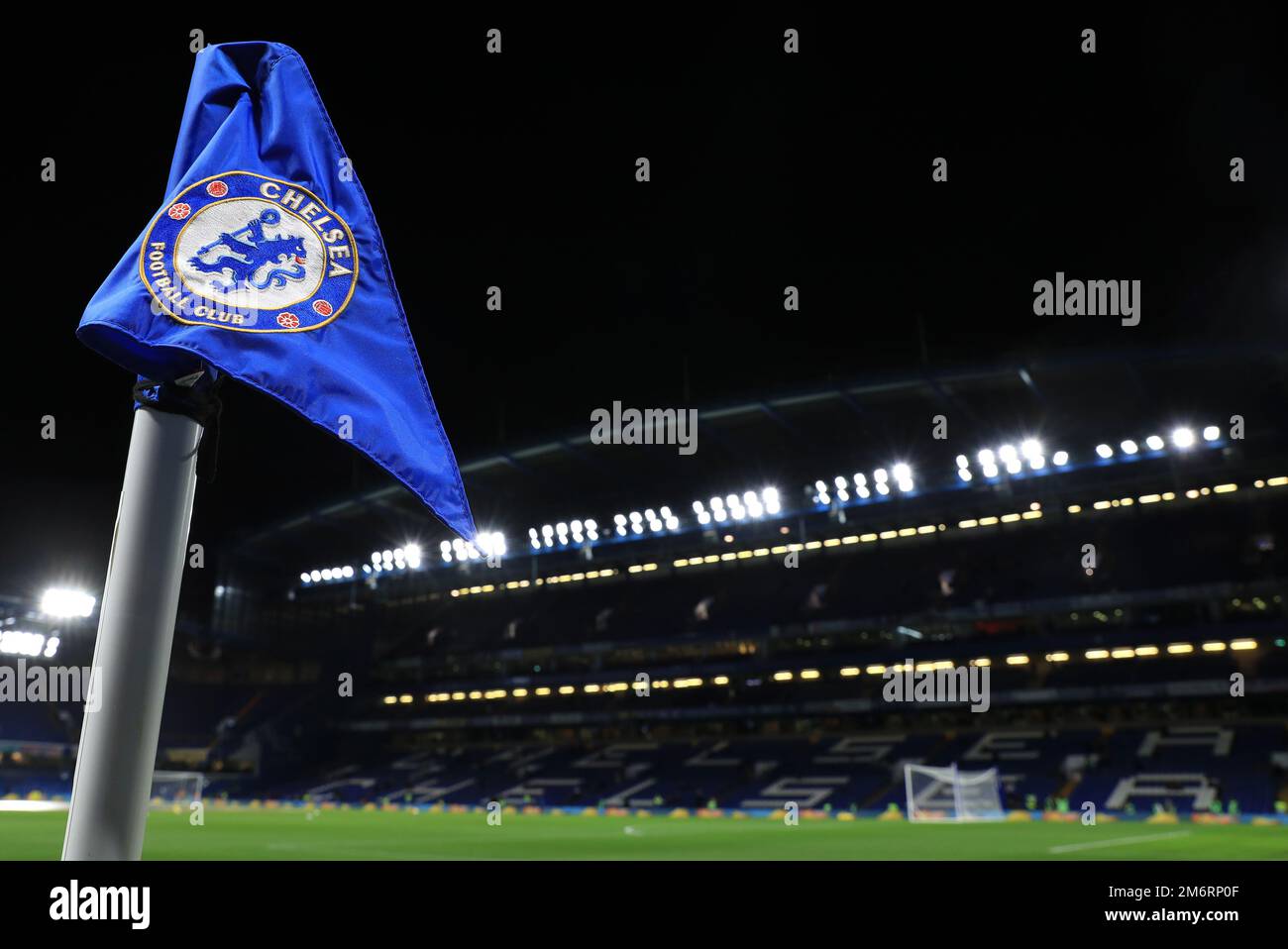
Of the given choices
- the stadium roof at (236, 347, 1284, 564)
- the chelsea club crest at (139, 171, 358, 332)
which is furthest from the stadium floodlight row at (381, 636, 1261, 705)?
the chelsea club crest at (139, 171, 358, 332)

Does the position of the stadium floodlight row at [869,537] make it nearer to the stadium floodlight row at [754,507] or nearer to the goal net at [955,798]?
the stadium floodlight row at [754,507]

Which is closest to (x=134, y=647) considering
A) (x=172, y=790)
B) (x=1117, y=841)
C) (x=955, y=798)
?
(x=1117, y=841)

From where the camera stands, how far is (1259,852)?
15.8 m

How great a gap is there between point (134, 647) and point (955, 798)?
1323 inches

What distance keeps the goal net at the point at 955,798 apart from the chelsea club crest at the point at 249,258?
101 ft

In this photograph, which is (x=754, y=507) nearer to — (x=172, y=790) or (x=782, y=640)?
(x=782, y=640)

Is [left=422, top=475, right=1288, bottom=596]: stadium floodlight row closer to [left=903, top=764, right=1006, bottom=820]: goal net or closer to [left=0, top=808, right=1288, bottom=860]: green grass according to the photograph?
[left=903, top=764, right=1006, bottom=820]: goal net

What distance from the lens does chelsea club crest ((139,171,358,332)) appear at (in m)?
2.99

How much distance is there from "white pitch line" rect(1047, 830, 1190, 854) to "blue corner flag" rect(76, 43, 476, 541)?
17306mm

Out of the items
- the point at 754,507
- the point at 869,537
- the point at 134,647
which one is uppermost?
the point at 754,507

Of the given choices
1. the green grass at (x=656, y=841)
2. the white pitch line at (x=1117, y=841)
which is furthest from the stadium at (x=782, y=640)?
the white pitch line at (x=1117, y=841)

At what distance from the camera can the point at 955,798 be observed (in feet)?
106
